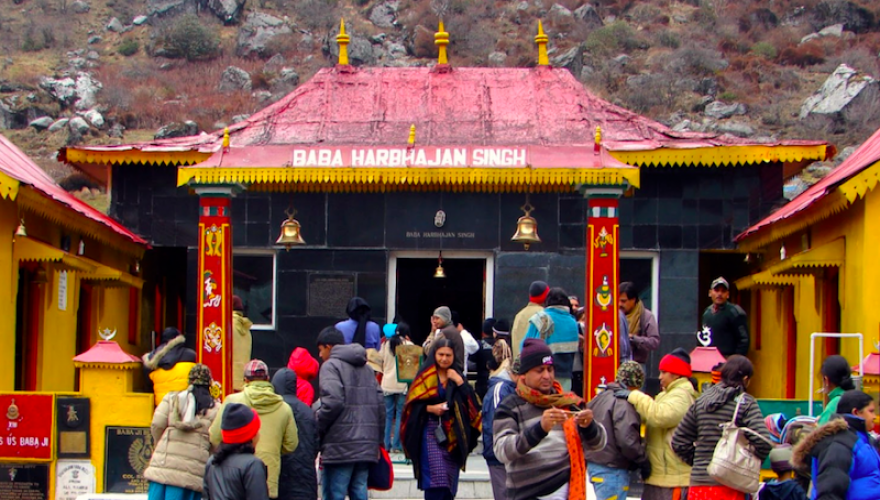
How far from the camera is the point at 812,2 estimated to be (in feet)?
199

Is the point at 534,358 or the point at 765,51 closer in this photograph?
the point at 534,358

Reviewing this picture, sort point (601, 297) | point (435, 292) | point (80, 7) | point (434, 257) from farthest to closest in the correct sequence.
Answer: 1. point (80, 7)
2. point (435, 292)
3. point (434, 257)
4. point (601, 297)

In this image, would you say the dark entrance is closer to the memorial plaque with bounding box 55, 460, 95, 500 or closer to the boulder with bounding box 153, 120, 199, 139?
the memorial plaque with bounding box 55, 460, 95, 500

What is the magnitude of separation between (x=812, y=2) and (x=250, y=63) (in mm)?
27494

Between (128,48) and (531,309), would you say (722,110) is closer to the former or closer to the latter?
(128,48)

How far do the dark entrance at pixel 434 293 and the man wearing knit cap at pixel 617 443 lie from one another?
13.7 m

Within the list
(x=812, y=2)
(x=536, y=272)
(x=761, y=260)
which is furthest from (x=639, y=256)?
(x=812, y=2)

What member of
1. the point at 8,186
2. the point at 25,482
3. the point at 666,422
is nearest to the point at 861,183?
the point at 666,422

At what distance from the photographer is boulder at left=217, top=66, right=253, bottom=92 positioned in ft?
182

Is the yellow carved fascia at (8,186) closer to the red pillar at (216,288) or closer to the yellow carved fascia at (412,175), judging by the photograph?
the yellow carved fascia at (412,175)

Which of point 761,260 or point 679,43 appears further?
point 679,43

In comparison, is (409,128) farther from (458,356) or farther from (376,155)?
(458,356)

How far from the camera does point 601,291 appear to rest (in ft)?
44.4

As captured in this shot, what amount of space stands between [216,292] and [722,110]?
126ft
